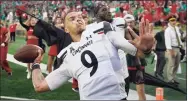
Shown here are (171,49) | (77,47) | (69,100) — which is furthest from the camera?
(171,49)

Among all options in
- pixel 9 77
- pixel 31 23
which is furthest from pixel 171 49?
pixel 9 77

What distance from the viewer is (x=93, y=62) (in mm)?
3150

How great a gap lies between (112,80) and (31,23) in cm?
703

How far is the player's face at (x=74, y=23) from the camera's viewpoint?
11.1 feet

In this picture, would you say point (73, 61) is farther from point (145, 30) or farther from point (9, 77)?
point (9, 77)

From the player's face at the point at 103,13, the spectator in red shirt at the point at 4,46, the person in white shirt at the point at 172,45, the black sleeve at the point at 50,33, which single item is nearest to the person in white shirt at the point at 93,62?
the player's face at the point at 103,13

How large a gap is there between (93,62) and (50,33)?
3264 mm

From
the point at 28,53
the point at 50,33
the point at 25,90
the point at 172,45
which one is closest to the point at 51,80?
the point at 28,53

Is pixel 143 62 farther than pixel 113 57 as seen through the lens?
Yes

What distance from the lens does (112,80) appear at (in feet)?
10.3

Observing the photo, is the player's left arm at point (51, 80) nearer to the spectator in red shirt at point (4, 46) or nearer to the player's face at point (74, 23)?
the player's face at point (74, 23)

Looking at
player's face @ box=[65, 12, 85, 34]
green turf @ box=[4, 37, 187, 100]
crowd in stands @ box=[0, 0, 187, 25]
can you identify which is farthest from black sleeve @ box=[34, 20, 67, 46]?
crowd in stands @ box=[0, 0, 187, 25]

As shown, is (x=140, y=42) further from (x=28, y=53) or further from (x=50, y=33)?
(x=50, y=33)

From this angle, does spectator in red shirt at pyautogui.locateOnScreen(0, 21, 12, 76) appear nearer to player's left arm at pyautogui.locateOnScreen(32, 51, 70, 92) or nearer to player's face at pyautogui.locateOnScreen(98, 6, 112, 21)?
player's face at pyautogui.locateOnScreen(98, 6, 112, 21)
